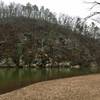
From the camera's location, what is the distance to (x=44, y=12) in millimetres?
150875

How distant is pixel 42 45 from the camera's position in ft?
299

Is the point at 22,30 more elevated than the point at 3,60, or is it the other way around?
the point at 22,30

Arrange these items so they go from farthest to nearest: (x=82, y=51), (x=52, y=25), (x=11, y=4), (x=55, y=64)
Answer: (x=11, y=4) → (x=52, y=25) → (x=82, y=51) → (x=55, y=64)

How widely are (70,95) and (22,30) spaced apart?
91.9 m

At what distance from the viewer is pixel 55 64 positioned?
83250mm

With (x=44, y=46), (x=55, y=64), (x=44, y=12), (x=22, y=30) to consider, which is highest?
(x=44, y=12)

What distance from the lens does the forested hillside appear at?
7894 cm

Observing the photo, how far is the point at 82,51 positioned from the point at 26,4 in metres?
62.3

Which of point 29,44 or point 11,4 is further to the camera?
point 11,4

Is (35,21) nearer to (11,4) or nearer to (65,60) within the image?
(11,4)

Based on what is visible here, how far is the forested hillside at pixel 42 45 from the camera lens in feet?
259

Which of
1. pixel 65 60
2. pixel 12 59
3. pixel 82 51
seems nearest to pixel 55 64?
pixel 65 60

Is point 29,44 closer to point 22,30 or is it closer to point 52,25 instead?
point 22,30

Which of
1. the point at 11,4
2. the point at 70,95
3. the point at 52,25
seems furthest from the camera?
the point at 11,4
